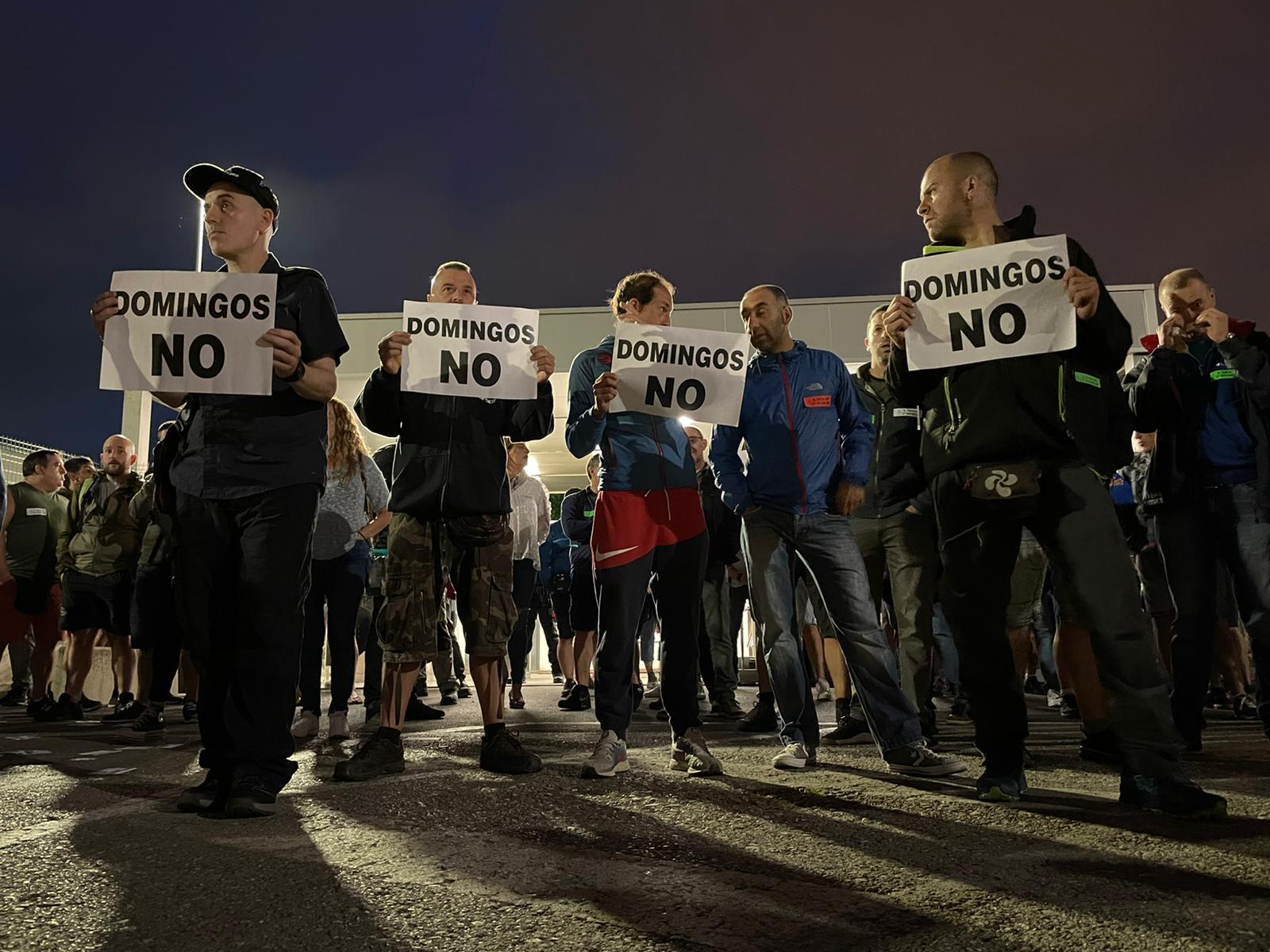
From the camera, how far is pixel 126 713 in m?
7.61

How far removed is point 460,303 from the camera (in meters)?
4.62

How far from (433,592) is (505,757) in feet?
2.62

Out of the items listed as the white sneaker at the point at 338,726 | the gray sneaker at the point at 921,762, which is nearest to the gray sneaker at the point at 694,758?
the gray sneaker at the point at 921,762

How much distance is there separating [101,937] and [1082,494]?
2.95m

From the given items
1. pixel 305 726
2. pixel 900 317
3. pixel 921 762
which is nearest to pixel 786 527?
pixel 921 762

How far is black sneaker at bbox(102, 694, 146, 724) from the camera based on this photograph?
7.51 m

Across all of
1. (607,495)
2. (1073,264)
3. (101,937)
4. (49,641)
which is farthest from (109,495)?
(1073,264)

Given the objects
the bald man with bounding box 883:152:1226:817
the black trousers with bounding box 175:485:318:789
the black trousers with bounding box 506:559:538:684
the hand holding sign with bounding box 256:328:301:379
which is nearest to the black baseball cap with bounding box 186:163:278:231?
the hand holding sign with bounding box 256:328:301:379

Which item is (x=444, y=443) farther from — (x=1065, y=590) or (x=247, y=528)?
(x=1065, y=590)

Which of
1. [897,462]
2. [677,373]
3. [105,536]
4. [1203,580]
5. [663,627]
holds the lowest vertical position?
[663,627]

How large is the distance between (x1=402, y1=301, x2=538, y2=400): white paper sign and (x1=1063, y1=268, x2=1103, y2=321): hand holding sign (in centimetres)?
218

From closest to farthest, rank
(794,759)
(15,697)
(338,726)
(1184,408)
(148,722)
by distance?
(794,759) < (1184,408) < (338,726) < (148,722) < (15,697)

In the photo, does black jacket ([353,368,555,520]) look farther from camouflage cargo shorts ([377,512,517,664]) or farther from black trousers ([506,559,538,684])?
black trousers ([506,559,538,684])

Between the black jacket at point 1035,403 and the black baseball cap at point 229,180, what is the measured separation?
8.74 feet
